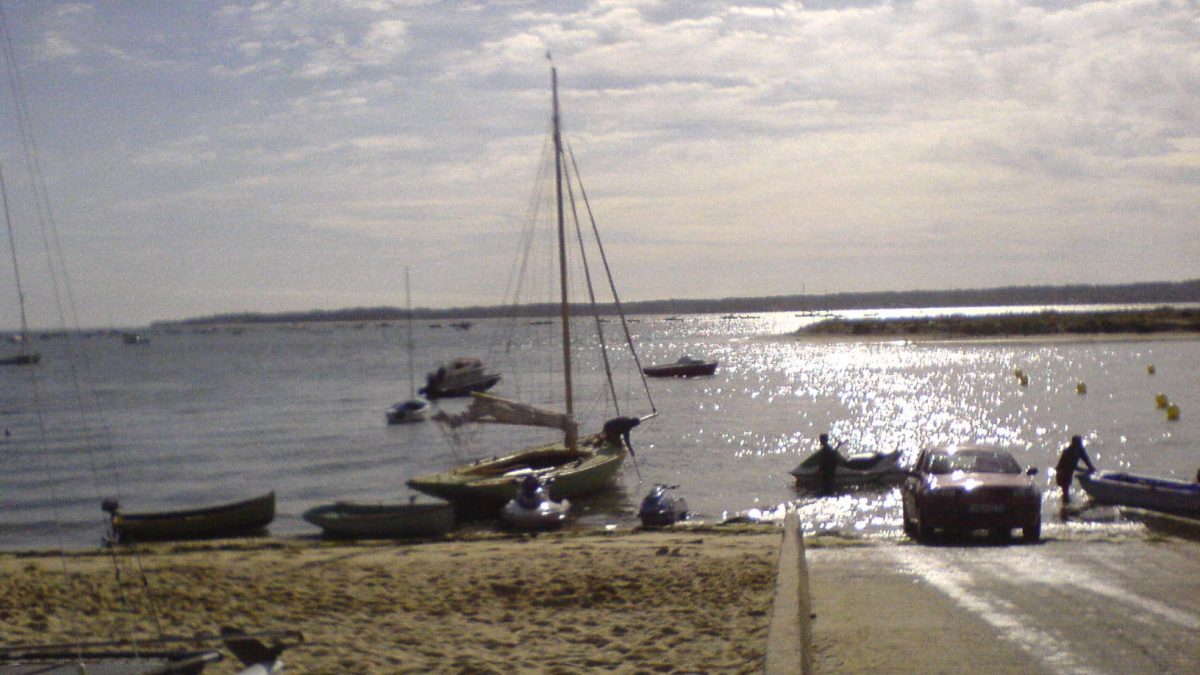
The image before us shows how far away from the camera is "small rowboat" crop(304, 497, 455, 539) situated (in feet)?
79.7

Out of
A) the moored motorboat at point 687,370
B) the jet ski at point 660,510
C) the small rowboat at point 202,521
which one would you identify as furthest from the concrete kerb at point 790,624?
the moored motorboat at point 687,370

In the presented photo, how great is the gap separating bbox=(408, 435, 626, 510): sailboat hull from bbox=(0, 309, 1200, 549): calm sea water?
0.84m

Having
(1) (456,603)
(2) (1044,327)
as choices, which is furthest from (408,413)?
(2) (1044,327)

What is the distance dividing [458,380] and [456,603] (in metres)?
72.9

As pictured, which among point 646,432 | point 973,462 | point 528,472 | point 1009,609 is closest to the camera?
point 1009,609

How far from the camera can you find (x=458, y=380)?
85.4 metres

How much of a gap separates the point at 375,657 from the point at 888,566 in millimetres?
7069

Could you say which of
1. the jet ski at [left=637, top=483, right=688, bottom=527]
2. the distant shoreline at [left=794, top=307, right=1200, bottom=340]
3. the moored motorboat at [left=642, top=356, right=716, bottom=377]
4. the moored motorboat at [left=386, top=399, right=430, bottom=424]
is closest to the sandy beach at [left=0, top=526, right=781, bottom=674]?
the jet ski at [left=637, top=483, right=688, bottom=527]

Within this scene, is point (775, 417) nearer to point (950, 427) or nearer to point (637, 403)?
point (950, 427)

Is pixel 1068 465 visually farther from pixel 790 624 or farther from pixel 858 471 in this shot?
pixel 790 624

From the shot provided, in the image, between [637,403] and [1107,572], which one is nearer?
[1107,572]

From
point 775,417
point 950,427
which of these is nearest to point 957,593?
point 950,427

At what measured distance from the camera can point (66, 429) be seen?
199 ft

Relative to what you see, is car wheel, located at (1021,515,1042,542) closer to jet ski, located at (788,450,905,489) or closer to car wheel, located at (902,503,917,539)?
car wheel, located at (902,503,917,539)
